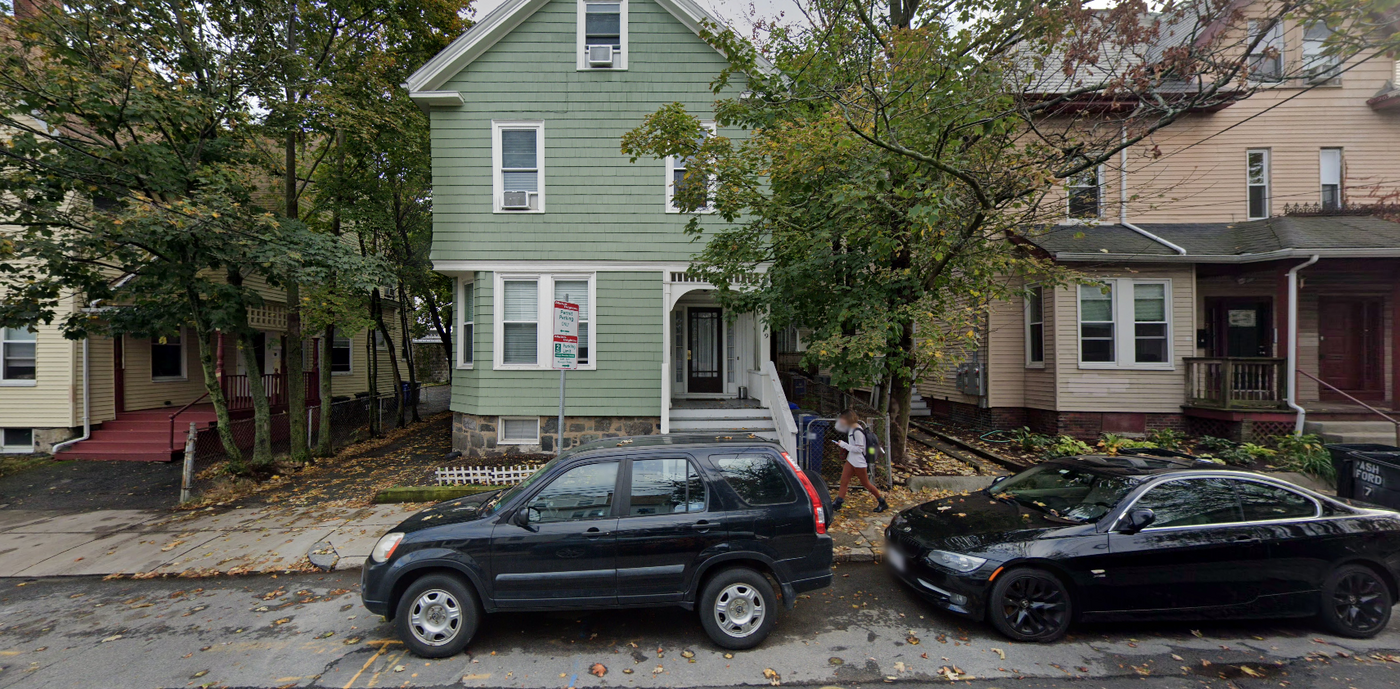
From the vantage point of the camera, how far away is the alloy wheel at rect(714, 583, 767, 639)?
4355 millimetres

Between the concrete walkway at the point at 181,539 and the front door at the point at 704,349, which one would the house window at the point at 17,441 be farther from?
the front door at the point at 704,349

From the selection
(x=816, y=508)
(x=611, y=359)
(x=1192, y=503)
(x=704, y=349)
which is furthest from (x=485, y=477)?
(x=1192, y=503)

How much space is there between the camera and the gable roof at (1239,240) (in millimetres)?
9906

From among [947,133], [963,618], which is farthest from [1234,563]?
[947,133]

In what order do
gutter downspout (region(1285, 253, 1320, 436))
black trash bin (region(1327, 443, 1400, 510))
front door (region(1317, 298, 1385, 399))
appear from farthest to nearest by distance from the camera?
front door (region(1317, 298, 1385, 399))
gutter downspout (region(1285, 253, 1320, 436))
black trash bin (region(1327, 443, 1400, 510))

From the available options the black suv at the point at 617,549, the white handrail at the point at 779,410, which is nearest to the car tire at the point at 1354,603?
the black suv at the point at 617,549

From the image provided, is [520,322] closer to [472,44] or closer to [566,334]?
[566,334]

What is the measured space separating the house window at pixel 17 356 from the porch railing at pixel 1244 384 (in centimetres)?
2461

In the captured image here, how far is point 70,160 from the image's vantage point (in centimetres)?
773

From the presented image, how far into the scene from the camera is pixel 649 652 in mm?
4277

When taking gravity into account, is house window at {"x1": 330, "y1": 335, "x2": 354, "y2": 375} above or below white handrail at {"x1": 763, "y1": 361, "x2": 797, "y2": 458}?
above

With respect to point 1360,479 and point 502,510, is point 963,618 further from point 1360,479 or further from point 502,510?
point 1360,479

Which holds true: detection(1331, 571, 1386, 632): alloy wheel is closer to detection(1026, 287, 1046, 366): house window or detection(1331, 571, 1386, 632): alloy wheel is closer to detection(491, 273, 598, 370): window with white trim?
detection(1026, 287, 1046, 366): house window

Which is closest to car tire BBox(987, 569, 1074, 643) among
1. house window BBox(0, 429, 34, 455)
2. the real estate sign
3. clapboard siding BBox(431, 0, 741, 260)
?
the real estate sign
